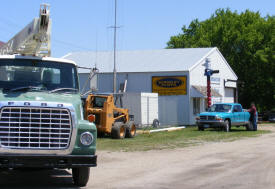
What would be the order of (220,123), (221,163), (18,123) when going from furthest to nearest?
(220,123)
(221,163)
(18,123)

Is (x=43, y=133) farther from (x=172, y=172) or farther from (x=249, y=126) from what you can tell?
(x=249, y=126)

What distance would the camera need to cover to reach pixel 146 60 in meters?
43.7

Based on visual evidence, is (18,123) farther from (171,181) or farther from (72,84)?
(171,181)

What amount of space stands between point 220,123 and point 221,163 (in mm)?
16206

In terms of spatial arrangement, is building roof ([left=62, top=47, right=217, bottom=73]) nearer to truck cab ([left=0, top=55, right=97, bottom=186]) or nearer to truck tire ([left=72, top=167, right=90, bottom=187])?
truck tire ([left=72, top=167, right=90, bottom=187])

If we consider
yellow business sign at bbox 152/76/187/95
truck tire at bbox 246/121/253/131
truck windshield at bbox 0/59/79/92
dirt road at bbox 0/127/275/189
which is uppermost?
yellow business sign at bbox 152/76/187/95

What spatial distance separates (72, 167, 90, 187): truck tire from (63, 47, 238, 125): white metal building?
2983cm

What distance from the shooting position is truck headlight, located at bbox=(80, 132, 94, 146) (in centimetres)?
920

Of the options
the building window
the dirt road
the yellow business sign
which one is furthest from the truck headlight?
the building window

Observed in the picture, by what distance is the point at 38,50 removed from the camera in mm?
11602

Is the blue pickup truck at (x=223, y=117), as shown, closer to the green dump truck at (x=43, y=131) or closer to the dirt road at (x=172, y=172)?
the dirt road at (x=172, y=172)

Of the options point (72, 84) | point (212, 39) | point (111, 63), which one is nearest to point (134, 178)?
point (72, 84)

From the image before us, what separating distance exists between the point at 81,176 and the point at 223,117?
21.6 m

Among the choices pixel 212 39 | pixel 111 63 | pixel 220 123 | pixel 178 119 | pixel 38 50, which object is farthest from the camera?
pixel 212 39
